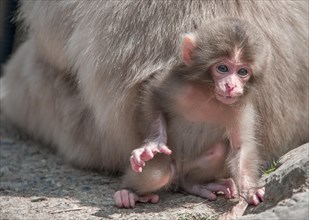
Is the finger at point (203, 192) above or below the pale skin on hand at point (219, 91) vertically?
below

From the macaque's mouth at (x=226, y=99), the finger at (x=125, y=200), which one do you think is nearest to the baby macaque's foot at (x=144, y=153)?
the finger at (x=125, y=200)

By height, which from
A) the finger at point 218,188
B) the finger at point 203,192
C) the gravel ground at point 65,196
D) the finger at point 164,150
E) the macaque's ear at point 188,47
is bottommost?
the gravel ground at point 65,196

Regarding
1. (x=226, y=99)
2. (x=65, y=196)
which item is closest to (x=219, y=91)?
(x=226, y=99)

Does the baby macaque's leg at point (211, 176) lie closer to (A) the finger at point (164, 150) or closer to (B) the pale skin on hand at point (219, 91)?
(B) the pale skin on hand at point (219, 91)

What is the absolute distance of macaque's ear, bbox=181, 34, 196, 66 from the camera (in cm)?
396

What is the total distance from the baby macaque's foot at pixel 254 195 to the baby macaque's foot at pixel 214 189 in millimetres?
272

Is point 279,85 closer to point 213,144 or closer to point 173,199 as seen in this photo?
point 213,144

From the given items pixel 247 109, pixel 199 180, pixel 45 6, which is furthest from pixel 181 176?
pixel 45 6

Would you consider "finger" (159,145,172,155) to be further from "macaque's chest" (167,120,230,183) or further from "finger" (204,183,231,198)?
"finger" (204,183,231,198)

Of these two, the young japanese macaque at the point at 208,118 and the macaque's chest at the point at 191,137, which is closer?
the young japanese macaque at the point at 208,118

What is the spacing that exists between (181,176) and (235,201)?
12.3 inches

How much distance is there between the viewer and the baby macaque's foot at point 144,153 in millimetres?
3895

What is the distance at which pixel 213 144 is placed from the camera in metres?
4.14

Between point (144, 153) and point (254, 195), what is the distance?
55cm
